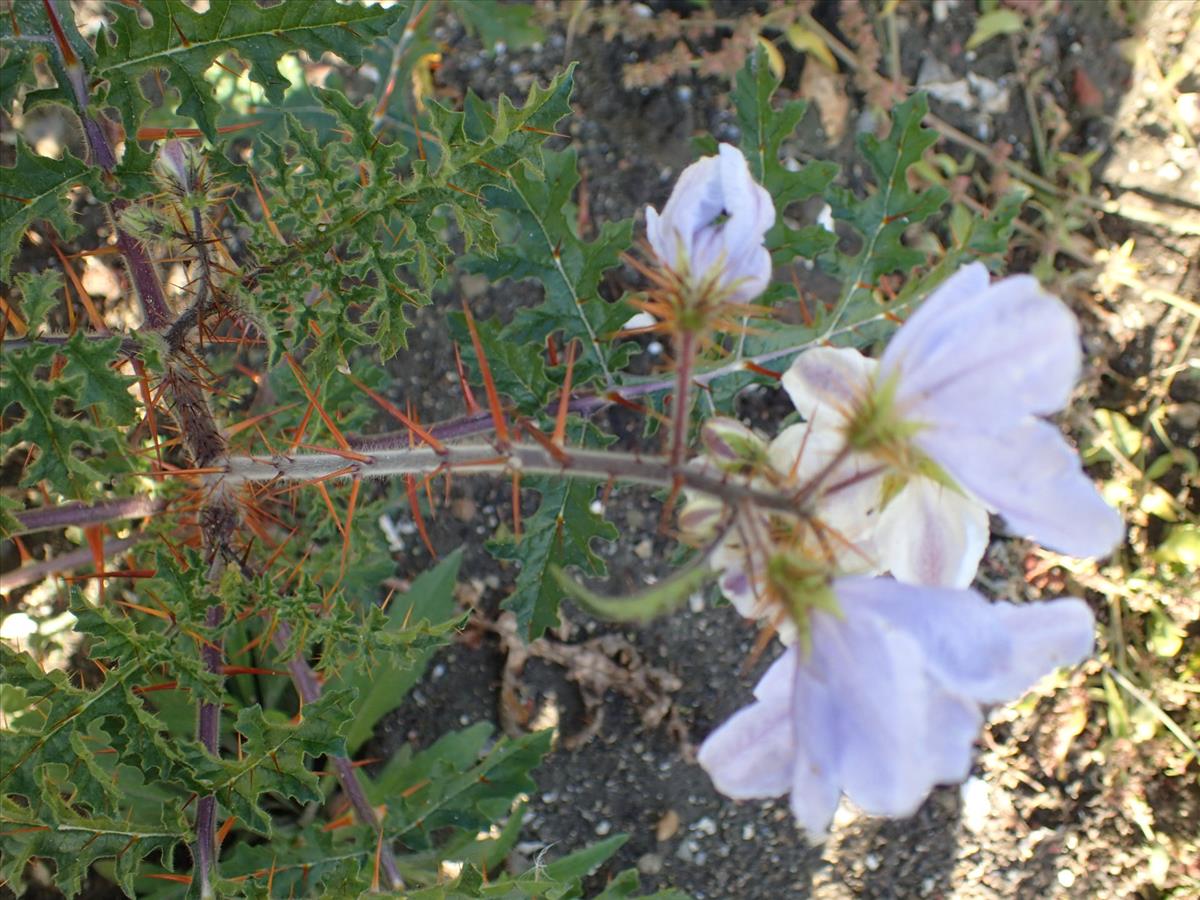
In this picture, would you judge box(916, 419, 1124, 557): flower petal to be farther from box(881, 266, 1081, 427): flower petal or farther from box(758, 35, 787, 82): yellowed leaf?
box(758, 35, 787, 82): yellowed leaf

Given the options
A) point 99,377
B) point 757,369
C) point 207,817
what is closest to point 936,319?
point 757,369

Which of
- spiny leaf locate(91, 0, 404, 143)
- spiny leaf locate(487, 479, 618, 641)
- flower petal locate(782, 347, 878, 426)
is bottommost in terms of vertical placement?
spiny leaf locate(487, 479, 618, 641)

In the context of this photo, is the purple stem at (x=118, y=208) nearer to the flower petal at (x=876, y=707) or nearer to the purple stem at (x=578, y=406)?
the purple stem at (x=578, y=406)

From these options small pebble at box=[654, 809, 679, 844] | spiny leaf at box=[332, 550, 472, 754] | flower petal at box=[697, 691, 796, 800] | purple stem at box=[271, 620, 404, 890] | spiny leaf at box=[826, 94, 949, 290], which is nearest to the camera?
flower petal at box=[697, 691, 796, 800]

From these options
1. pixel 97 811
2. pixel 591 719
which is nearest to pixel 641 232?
pixel 591 719

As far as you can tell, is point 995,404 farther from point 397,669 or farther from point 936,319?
point 397,669

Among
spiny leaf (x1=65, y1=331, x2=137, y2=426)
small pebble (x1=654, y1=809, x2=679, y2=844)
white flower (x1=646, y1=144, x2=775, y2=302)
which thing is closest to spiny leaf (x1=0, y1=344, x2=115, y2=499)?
spiny leaf (x1=65, y1=331, x2=137, y2=426)
